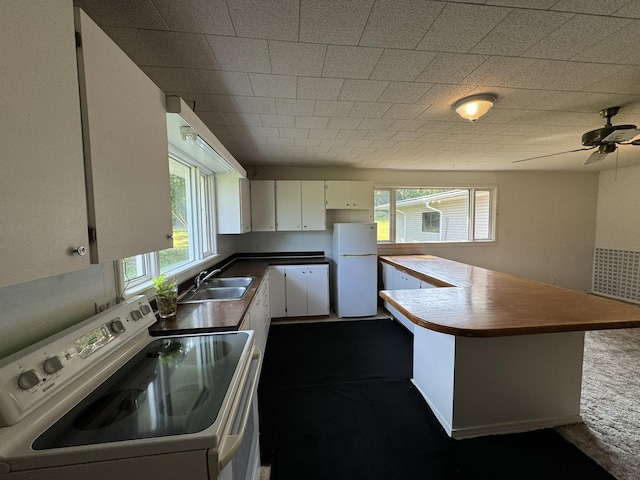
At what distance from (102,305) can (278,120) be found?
183 centimetres

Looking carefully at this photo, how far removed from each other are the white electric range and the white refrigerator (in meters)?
2.74

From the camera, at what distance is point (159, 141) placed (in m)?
1.17

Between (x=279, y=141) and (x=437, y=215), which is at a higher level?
(x=279, y=141)

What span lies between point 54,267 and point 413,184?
4.62 m

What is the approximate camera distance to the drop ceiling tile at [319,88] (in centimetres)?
161

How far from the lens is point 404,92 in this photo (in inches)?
69.5

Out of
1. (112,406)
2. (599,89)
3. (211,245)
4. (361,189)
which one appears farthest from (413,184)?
(112,406)

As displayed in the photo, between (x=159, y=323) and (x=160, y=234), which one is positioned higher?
(x=160, y=234)

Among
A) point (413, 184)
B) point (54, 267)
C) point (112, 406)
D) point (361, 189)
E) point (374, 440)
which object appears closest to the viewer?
point (54, 267)

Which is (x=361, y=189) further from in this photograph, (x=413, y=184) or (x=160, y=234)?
(x=160, y=234)

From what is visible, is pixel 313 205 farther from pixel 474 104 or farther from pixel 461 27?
pixel 461 27

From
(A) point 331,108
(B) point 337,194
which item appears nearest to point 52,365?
(A) point 331,108

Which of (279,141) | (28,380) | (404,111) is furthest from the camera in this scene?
(279,141)

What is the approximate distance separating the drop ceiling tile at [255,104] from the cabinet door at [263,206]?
1800 millimetres
